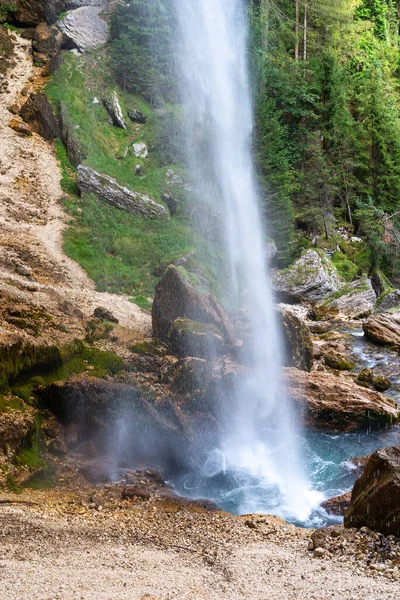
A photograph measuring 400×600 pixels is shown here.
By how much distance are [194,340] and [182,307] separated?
190 cm

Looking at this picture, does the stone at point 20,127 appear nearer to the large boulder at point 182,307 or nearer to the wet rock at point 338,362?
the large boulder at point 182,307

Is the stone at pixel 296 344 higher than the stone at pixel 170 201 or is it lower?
lower

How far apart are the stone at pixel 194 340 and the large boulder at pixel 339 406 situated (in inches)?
112

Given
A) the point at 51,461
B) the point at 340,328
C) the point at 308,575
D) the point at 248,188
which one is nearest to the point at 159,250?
the point at 248,188

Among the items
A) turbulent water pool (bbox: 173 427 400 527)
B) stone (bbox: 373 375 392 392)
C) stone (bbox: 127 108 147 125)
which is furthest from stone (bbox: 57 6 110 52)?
turbulent water pool (bbox: 173 427 400 527)

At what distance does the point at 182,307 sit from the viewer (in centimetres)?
1914

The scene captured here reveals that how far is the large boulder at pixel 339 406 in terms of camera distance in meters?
16.3

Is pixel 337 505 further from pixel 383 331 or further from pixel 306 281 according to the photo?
pixel 306 281

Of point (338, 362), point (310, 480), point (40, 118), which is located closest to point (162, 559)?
point (310, 480)

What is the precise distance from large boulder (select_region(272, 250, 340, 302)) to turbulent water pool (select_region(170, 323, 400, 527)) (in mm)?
16418

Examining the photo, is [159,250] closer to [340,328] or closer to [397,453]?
[340,328]

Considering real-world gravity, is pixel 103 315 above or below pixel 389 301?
below

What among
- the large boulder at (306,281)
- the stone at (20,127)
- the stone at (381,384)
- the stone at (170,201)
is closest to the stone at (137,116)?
the stone at (20,127)

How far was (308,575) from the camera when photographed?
751cm
